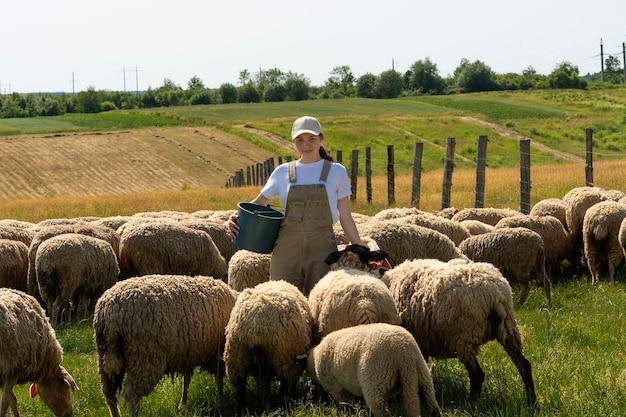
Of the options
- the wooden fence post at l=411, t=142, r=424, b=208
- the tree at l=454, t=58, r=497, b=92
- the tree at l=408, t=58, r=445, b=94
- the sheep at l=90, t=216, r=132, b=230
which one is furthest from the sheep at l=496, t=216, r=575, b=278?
the tree at l=408, t=58, r=445, b=94

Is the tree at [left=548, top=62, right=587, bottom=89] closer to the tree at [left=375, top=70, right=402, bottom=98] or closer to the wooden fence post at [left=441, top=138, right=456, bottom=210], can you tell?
the tree at [left=375, top=70, right=402, bottom=98]

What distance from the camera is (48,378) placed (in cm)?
811

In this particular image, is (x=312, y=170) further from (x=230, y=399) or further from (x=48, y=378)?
(x=48, y=378)

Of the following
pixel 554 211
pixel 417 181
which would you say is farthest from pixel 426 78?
pixel 554 211

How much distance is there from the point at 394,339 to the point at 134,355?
2.31m

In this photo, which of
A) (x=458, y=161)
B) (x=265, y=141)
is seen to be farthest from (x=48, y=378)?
(x=265, y=141)

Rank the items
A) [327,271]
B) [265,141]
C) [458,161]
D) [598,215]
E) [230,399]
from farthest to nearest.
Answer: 1. [265,141]
2. [458,161]
3. [598,215]
4. [327,271]
5. [230,399]

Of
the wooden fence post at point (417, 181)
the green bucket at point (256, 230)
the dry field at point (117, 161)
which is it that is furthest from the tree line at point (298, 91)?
the green bucket at point (256, 230)

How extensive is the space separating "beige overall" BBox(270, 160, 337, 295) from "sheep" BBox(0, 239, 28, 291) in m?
5.66

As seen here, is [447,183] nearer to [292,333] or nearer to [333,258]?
[333,258]

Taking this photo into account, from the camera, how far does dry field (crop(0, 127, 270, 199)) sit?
54.1m

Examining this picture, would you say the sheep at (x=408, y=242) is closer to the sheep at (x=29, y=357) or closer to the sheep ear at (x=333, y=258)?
the sheep ear at (x=333, y=258)

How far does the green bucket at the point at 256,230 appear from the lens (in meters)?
8.57

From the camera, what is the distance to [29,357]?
25.5 feet
